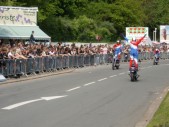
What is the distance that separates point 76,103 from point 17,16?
96.6 feet

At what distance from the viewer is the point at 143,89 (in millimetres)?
19781

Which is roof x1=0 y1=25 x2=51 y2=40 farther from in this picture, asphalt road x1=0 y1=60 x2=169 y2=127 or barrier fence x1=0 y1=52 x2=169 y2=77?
asphalt road x1=0 y1=60 x2=169 y2=127

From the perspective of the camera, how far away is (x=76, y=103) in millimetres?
15031

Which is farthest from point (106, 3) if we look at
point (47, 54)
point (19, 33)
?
point (47, 54)

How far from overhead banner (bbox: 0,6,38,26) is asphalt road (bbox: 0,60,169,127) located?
68.0 ft

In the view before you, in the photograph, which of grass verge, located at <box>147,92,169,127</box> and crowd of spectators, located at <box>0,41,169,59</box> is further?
crowd of spectators, located at <box>0,41,169,59</box>

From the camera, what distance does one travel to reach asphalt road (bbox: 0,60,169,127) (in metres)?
11.8

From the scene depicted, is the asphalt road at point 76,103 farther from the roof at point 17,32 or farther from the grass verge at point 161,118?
the roof at point 17,32

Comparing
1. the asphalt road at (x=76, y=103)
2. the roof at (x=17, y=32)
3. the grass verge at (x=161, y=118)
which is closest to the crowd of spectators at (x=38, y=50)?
the asphalt road at (x=76, y=103)

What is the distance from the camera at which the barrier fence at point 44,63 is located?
963 inches

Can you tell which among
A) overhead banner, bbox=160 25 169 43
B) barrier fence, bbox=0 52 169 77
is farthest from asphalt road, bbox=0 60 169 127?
overhead banner, bbox=160 25 169 43

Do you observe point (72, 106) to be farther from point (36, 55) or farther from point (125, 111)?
point (36, 55)

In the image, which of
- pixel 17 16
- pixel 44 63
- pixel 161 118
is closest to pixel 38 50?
pixel 44 63

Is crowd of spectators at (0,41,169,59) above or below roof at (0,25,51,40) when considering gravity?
below
